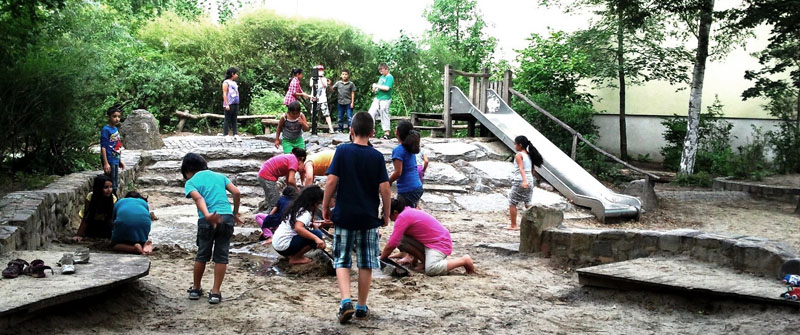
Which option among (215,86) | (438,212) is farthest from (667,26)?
(215,86)

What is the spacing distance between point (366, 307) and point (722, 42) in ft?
48.7

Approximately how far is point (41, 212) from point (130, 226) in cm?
79

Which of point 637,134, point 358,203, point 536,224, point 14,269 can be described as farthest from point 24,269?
point 637,134

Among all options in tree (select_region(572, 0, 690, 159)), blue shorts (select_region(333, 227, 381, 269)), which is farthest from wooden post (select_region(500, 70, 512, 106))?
blue shorts (select_region(333, 227, 381, 269))

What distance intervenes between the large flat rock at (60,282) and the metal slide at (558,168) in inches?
297

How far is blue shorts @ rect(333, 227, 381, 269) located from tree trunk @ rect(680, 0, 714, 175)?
39.0ft

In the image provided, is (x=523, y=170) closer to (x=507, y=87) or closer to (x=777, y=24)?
(x=777, y=24)

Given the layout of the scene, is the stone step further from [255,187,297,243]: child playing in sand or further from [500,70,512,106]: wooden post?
[500,70,512,106]: wooden post

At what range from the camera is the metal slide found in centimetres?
1109

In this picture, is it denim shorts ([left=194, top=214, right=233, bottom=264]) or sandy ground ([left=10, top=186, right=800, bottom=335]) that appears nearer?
sandy ground ([left=10, top=186, right=800, bottom=335])

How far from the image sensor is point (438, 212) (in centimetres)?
1088

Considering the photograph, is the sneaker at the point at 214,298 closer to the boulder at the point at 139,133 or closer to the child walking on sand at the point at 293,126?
the child walking on sand at the point at 293,126

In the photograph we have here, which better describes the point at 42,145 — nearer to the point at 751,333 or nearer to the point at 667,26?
the point at 751,333

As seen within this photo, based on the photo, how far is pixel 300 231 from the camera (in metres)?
6.28
